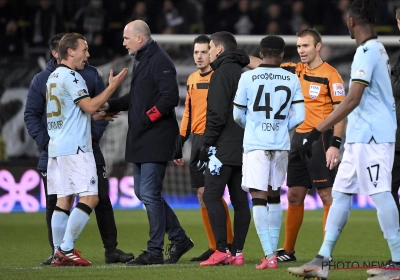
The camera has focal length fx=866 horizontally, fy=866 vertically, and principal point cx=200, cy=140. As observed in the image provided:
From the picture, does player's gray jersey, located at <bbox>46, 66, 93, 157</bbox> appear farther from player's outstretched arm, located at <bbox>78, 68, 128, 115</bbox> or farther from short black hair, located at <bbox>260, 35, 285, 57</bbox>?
short black hair, located at <bbox>260, 35, 285, 57</bbox>

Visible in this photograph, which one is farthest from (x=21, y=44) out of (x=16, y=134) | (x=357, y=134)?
(x=357, y=134)

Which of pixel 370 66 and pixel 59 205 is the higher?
pixel 370 66

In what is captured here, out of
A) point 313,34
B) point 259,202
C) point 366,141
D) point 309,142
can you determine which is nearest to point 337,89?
point 313,34

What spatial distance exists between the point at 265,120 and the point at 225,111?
1.75 ft

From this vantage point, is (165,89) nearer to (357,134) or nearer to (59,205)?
(59,205)

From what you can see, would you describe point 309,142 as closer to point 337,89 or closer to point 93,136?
point 337,89

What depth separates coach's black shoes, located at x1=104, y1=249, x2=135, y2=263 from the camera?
350 inches

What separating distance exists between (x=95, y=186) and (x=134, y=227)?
4.96 metres

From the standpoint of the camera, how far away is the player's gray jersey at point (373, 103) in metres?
6.75

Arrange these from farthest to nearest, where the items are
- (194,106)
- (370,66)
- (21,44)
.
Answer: (21,44) → (194,106) → (370,66)

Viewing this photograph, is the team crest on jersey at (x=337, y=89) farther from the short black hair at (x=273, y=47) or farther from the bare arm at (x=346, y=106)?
the bare arm at (x=346, y=106)

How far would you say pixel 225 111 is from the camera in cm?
841

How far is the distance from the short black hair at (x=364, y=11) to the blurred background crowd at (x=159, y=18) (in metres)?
13.2

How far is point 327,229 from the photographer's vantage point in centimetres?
679
